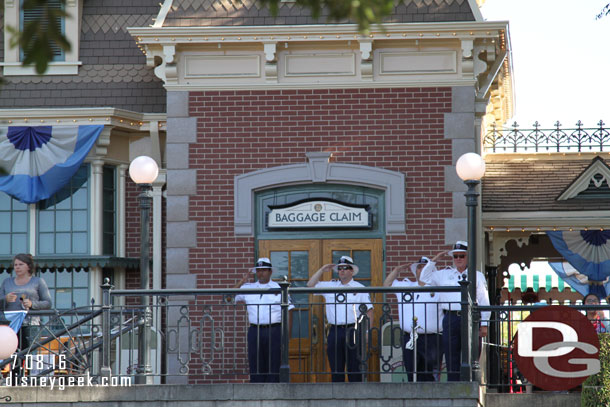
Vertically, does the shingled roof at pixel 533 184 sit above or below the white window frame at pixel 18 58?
below

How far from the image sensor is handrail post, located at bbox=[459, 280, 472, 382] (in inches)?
397

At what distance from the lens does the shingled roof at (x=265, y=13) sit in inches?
534

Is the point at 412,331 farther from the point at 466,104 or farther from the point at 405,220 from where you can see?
the point at 466,104

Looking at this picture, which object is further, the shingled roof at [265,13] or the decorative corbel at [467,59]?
the shingled roof at [265,13]

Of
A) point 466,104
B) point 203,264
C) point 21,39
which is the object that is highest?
point 466,104

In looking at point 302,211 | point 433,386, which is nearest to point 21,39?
point 433,386

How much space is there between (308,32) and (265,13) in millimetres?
779

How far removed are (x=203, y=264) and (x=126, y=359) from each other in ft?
5.20

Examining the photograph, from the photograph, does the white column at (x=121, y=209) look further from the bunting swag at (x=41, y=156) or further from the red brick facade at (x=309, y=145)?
the red brick facade at (x=309, y=145)

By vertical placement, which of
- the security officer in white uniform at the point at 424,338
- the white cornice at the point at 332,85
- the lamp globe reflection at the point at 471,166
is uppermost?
the white cornice at the point at 332,85

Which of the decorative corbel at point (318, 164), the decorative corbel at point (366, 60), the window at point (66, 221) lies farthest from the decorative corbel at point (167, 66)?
the decorative corbel at point (366, 60)

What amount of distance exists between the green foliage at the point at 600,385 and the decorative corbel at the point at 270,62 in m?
5.38

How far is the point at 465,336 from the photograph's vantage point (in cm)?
1012

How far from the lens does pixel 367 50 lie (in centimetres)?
1334
